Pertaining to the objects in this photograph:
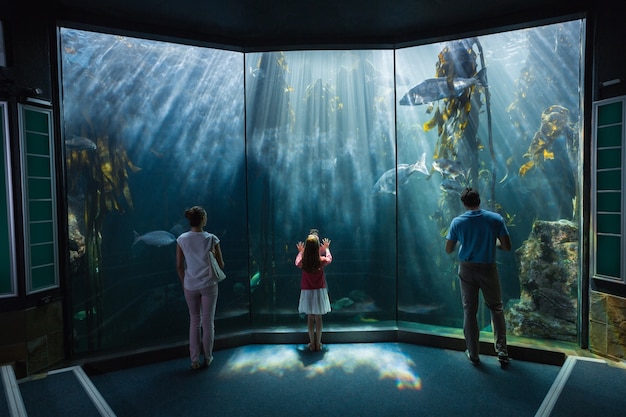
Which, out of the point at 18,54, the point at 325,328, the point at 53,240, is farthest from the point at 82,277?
the point at 325,328

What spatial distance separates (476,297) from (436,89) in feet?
10.3

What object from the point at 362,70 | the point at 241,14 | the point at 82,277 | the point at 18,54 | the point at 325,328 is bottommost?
the point at 325,328

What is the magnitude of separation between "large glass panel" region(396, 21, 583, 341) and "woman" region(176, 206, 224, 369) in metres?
2.61

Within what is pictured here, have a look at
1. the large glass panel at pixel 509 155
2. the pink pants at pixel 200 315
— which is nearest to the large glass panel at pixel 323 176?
the large glass panel at pixel 509 155

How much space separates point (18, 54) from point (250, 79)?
2617 millimetres

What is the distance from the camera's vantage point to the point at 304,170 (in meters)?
6.33

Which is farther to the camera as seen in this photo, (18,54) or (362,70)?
(362,70)

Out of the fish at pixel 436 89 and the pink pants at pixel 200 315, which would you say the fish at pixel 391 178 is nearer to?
the fish at pixel 436 89

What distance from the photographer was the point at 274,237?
600 cm

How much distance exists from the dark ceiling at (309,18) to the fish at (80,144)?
4.32 ft

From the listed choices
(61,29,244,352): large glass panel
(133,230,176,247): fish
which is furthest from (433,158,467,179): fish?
(133,230,176,247): fish

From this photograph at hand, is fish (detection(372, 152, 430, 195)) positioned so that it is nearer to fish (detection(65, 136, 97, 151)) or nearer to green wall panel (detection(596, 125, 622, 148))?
green wall panel (detection(596, 125, 622, 148))

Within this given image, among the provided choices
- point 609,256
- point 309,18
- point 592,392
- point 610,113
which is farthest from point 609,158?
point 309,18

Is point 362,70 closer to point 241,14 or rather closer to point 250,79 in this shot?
point 250,79
